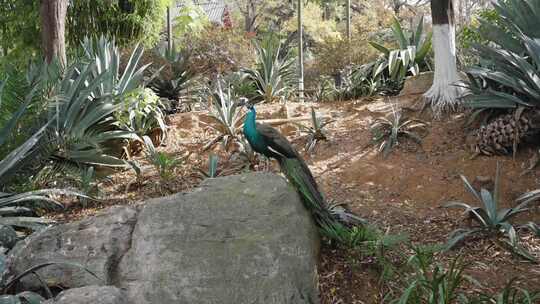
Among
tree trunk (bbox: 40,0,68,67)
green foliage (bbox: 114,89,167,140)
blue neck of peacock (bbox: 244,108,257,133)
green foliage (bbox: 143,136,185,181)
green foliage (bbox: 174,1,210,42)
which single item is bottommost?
green foliage (bbox: 143,136,185,181)

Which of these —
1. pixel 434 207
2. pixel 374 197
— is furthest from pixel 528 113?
pixel 374 197

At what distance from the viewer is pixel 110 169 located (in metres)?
5.82

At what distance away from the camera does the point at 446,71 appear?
6.41m

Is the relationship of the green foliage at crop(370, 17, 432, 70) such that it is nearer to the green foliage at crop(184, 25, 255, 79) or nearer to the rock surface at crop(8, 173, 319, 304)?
the green foliage at crop(184, 25, 255, 79)

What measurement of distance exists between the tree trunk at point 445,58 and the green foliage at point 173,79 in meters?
4.20

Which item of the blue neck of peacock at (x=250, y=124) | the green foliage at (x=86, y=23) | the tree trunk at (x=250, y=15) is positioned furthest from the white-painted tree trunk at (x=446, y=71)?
the tree trunk at (x=250, y=15)

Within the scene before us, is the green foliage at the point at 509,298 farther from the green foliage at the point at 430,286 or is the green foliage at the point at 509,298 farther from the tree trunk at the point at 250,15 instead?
the tree trunk at the point at 250,15

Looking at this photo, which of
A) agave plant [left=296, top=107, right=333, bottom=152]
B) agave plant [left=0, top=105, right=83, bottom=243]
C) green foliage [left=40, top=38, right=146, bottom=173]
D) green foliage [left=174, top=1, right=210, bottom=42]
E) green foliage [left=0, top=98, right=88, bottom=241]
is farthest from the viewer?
green foliage [left=174, top=1, right=210, bottom=42]

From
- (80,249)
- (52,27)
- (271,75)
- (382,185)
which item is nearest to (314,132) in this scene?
(382,185)

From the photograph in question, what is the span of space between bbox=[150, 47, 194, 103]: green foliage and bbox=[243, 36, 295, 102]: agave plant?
3.43 ft

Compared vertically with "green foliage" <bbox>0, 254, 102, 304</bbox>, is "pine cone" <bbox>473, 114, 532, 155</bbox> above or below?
above

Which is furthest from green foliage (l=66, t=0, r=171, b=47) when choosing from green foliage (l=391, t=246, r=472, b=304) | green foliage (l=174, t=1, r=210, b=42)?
green foliage (l=391, t=246, r=472, b=304)

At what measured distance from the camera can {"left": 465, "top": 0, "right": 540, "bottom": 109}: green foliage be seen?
495 cm

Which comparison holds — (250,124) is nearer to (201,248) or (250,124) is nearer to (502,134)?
(201,248)
